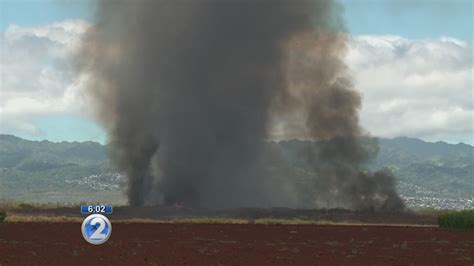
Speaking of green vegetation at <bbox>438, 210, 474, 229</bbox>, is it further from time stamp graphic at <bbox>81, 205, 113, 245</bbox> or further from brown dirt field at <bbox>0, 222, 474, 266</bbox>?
time stamp graphic at <bbox>81, 205, 113, 245</bbox>

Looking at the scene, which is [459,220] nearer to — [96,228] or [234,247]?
[234,247]

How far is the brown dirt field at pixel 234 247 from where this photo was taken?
42750mm

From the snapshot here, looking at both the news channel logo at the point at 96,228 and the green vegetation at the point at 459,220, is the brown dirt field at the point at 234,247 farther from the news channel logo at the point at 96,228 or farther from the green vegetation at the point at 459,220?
the news channel logo at the point at 96,228

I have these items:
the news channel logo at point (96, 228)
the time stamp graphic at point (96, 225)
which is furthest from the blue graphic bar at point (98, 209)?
the news channel logo at point (96, 228)

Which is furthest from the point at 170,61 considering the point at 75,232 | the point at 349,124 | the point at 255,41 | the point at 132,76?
the point at 75,232

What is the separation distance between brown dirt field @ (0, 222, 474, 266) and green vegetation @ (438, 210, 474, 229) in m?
8.53

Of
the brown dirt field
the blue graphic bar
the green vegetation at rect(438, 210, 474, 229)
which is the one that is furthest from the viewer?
the green vegetation at rect(438, 210, 474, 229)

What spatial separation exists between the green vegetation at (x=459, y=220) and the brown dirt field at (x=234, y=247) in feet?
28.0

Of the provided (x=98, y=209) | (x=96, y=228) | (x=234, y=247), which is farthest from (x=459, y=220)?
(x=98, y=209)

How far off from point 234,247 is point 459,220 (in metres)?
41.9

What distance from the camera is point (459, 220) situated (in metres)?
84.2

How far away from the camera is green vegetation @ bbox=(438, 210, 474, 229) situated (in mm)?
82619

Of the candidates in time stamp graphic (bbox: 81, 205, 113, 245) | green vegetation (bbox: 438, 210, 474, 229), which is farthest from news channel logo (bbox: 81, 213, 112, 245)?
green vegetation (bbox: 438, 210, 474, 229)

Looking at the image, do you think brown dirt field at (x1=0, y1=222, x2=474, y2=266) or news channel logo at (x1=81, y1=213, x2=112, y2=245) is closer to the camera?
news channel logo at (x1=81, y1=213, x2=112, y2=245)
